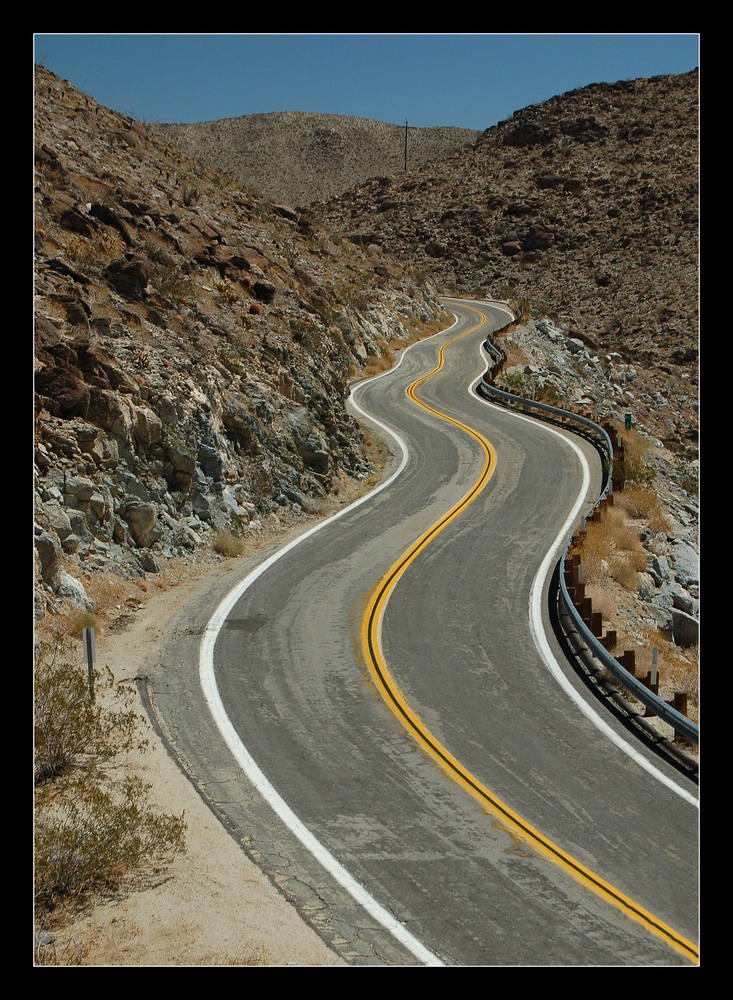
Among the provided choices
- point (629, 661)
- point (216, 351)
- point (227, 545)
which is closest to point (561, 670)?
point (629, 661)

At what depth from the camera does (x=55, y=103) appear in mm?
38062

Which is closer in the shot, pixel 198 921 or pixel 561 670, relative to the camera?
pixel 198 921

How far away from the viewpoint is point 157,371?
20.5m

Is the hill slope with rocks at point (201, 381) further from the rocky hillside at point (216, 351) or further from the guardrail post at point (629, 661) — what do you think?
the guardrail post at point (629, 661)

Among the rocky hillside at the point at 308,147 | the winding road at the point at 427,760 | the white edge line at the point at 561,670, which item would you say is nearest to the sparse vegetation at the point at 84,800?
the winding road at the point at 427,760

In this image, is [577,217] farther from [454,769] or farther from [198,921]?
[198,921]

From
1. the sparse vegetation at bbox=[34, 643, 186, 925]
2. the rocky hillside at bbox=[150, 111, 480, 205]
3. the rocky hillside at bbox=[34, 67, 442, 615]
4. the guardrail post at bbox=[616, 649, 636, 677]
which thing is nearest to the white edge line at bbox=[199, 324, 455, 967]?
the sparse vegetation at bbox=[34, 643, 186, 925]

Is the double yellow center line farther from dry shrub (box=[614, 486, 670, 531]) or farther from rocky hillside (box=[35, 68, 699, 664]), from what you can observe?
dry shrub (box=[614, 486, 670, 531])

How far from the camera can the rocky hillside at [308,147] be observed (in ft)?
453

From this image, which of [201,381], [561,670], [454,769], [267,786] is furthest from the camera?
[201,381]

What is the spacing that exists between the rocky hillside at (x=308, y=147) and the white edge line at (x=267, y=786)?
402 feet

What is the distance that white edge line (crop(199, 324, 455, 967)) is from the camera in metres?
7.80

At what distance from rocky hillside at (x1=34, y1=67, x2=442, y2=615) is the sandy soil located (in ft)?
22.3

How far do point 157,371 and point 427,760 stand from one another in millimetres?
12770
